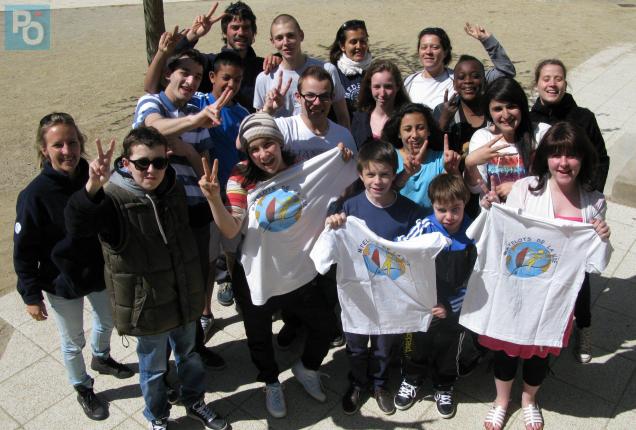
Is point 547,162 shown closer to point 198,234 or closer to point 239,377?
point 198,234

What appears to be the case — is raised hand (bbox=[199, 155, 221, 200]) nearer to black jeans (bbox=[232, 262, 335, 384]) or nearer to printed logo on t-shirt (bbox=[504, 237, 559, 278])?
black jeans (bbox=[232, 262, 335, 384])

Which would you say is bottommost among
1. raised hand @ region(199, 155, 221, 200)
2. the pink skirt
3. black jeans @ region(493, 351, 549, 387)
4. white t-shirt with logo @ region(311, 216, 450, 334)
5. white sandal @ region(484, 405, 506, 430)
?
white sandal @ region(484, 405, 506, 430)

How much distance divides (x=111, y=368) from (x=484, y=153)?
3064 millimetres

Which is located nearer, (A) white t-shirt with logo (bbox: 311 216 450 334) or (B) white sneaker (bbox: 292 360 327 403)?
(A) white t-shirt with logo (bbox: 311 216 450 334)

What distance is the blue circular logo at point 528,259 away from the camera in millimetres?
3307

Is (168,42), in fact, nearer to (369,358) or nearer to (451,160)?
(451,160)

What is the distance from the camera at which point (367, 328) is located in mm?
3658

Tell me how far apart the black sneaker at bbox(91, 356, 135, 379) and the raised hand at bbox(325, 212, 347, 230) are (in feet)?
6.80

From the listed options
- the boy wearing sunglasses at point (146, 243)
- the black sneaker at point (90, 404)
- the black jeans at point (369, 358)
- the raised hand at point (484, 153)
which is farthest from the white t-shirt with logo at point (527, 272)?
the black sneaker at point (90, 404)

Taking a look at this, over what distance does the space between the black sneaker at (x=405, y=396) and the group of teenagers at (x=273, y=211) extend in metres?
0.01

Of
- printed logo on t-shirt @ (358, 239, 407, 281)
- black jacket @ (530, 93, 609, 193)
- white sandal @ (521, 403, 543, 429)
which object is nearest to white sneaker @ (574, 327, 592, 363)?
white sandal @ (521, 403, 543, 429)

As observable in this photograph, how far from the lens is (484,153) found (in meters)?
3.55

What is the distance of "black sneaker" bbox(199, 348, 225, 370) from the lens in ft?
14.3

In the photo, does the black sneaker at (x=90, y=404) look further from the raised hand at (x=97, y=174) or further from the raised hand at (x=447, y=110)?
the raised hand at (x=447, y=110)
